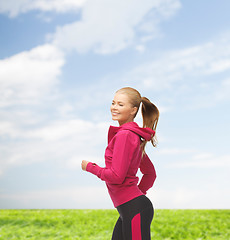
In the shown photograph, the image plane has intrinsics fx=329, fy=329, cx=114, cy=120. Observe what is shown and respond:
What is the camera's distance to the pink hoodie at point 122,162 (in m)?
2.17

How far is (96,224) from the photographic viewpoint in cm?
600

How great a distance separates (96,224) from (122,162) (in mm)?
4193

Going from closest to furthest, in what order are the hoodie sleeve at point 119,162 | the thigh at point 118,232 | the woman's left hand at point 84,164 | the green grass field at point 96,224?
the hoodie sleeve at point 119,162, the woman's left hand at point 84,164, the thigh at point 118,232, the green grass field at point 96,224

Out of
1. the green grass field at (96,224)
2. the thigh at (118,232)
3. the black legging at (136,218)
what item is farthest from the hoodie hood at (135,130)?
the green grass field at (96,224)

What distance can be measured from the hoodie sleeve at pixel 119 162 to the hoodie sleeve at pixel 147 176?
1.59ft

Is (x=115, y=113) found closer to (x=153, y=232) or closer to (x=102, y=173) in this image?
(x=102, y=173)

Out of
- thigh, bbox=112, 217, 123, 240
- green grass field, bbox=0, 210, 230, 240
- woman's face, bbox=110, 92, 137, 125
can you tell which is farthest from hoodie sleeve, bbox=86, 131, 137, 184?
green grass field, bbox=0, 210, 230, 240

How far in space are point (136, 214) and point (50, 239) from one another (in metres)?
3.65

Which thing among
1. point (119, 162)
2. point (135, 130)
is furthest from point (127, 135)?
point (119, 162)

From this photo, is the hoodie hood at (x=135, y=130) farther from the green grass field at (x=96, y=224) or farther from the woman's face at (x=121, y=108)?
the green grass field at (x=96, y=224)

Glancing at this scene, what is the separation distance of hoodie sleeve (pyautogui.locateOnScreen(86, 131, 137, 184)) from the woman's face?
0.67 feet

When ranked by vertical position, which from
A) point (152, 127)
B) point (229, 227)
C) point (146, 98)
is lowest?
point (229, 227)

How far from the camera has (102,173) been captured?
2193mm

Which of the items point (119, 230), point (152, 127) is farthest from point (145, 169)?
point (119, 230)
